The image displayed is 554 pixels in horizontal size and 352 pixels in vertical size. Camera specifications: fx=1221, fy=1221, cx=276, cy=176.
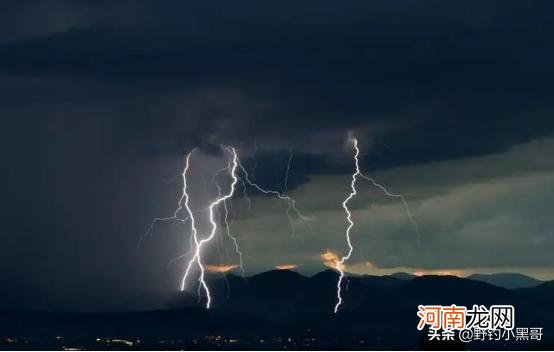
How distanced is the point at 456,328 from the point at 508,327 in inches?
188

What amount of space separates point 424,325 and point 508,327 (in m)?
5.95

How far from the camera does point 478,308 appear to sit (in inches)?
2756

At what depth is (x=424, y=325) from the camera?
6744cm

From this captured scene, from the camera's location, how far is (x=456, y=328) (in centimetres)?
6706

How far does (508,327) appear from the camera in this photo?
7031 centimetres

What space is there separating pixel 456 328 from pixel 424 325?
1756 mm

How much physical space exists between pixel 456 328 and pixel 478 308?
3479mm
